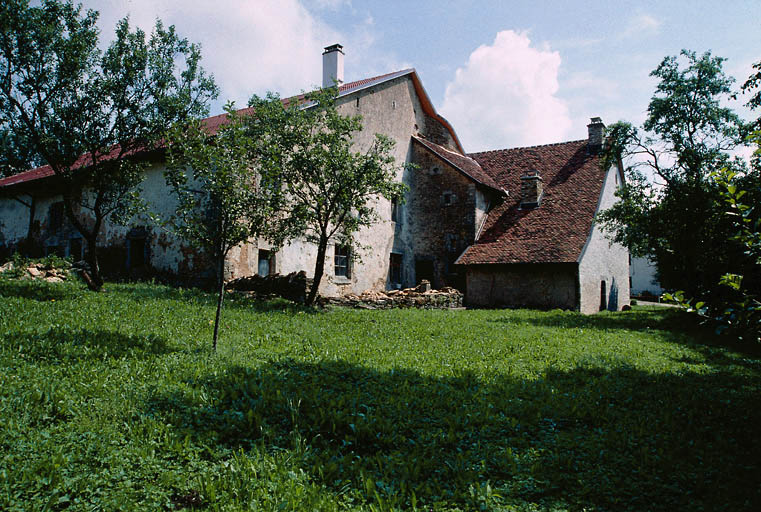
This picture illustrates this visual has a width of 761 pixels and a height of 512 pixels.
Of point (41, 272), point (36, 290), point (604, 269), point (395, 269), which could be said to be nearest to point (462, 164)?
point (395, 269)

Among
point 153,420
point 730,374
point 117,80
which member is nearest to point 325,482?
point 153,420

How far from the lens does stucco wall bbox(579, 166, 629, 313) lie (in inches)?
786

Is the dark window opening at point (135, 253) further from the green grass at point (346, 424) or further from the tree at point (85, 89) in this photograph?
the green grass at point (346, 424)

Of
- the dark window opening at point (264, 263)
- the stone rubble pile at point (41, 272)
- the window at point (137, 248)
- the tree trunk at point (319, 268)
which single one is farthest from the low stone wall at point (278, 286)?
the stone rubble pile at point (41, 272)

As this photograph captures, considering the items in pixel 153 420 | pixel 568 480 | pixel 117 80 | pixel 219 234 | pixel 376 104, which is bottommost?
pixel 568 480

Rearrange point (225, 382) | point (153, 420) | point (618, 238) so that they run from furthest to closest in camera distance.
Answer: point (618, 238), point (225, 382), point (153, 420)

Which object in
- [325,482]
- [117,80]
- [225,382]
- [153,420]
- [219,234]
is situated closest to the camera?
[325,482]

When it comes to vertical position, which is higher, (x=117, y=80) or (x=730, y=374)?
(x=117, y=80)

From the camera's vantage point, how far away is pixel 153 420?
178 inches

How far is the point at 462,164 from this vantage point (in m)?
23.3

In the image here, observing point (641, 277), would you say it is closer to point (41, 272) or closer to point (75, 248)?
point (75, 248)

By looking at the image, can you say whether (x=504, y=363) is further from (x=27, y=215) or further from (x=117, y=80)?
(x=27, y=215)

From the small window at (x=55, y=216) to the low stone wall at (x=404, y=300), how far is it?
12439 mm

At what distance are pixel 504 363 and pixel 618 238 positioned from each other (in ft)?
43.3
